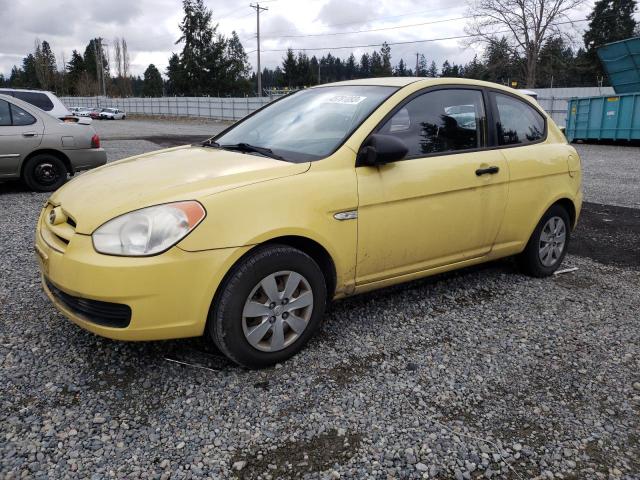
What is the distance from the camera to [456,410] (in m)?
2.71

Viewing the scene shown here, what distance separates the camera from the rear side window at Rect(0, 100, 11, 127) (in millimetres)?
7832

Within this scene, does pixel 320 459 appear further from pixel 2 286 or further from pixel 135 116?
pixel 135 116

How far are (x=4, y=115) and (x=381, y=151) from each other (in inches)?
270

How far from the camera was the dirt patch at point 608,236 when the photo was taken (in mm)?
5465

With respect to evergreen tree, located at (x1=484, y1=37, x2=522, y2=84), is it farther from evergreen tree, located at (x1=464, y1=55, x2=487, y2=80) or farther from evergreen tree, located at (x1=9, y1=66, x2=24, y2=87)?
evergreen tree, located at (x1=9, y1=66, x2=24, y2=87)

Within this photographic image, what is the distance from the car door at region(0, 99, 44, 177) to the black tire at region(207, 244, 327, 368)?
21.3 feet

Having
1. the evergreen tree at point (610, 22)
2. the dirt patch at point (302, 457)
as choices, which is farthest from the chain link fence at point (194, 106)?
the evergreen tree at point (610, 22)

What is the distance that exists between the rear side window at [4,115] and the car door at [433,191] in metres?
6.64

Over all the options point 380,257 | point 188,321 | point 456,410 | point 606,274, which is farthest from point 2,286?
point 606,274

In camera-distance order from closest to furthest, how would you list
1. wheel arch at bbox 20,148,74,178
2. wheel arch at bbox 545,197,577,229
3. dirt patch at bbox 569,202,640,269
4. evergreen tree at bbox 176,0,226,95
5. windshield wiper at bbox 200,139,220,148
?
windshield wiper at bbox 200,139,220,148 < wheel arch at bbox 545,197,577,229 < dirt patch at bbox 569,202,640,269 < wheel arch at bbox 20,148,74,178 < evergreen tree at bbox 176,0,226,95

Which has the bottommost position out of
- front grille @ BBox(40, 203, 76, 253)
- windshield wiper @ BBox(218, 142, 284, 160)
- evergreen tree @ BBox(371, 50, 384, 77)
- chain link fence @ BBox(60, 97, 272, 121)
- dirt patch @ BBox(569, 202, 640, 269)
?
dirt patch @ BBox(569, 202, 640, 269)

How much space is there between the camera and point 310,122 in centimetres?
369

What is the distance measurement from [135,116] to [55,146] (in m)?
48.2

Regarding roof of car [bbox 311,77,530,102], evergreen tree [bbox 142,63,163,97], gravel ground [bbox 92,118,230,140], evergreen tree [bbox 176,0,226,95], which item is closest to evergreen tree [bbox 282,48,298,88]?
evergreen tree [bbox 176,0,226,95]
